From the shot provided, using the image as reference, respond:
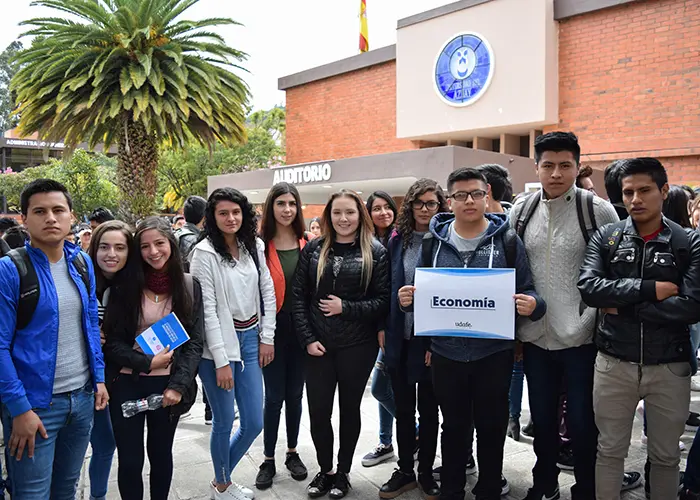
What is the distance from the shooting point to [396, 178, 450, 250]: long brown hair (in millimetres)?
3461

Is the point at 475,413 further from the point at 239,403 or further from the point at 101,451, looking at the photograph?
the point at 101,451

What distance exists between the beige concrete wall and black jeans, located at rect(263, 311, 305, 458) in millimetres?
14073

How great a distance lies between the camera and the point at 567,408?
2.98m

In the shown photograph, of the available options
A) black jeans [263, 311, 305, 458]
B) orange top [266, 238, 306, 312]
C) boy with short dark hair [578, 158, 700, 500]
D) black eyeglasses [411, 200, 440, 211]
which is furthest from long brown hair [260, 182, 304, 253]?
boy with short dark hair [578, 158, 700, 500]

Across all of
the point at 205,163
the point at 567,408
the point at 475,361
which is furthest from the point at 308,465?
the point at 205,163

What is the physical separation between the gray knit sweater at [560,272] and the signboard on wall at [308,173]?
12151 mm

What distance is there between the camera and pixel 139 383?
9.29ft

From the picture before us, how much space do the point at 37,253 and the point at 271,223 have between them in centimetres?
159

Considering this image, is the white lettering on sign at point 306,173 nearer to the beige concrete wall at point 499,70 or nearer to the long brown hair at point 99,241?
the beige concrete wall at point 499,70

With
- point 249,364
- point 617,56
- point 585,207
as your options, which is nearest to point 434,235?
point 585,207

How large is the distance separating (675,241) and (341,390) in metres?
2.14

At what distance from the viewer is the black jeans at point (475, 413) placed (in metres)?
2.94

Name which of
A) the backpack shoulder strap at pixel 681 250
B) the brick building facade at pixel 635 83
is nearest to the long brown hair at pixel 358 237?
the backpack shoulder strap at pixel 681 250

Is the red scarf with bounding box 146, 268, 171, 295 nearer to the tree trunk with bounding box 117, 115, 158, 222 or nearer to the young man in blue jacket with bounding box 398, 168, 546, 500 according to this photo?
the young man in blue jacket with bounding box 398, 168, 546, 500
